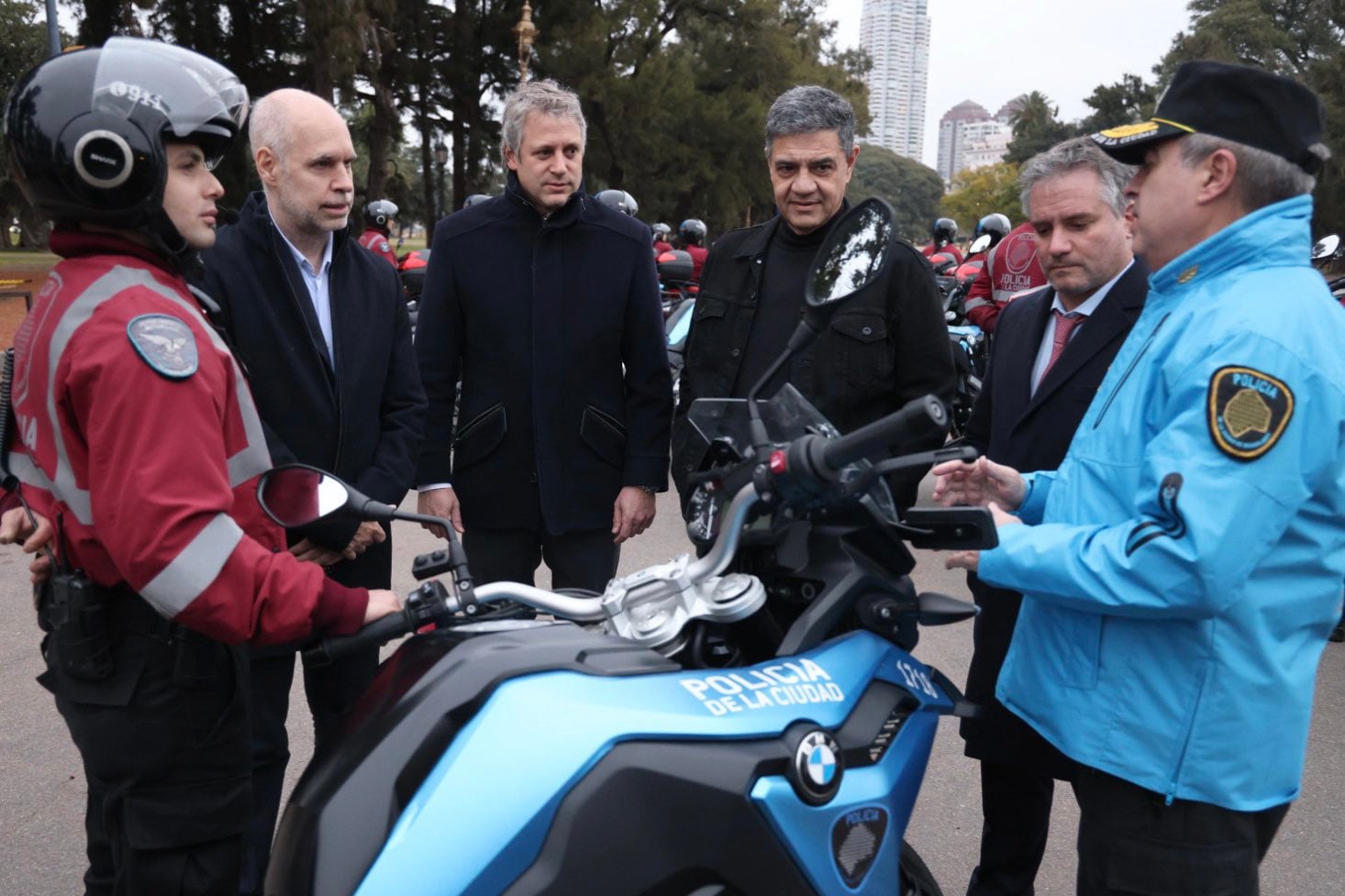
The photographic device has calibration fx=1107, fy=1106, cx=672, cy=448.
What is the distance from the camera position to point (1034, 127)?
75625 millimetres

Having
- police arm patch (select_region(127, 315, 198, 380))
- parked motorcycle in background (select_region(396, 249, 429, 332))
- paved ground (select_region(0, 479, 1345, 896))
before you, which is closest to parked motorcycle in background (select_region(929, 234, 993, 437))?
paved ground (select_region(0, 479, 1345, 896))

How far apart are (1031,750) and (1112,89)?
58.8 meters

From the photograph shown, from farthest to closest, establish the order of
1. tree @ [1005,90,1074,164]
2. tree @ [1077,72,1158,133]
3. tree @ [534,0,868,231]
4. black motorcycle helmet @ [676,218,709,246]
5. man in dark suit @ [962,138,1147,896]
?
1. tree @ [1005,90,1074,164]
2. tree @ [1077,72,1158,133]
3. tree @ [534,0,868,231]
4. black motorcycle helmet @ [676,218,709,246]
5. man in dark suit @ [962,138,1147,896]

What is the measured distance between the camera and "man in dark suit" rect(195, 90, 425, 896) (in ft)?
8.82

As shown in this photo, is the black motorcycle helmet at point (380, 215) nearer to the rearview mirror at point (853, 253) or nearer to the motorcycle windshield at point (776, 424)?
the motorcycle windshield at point (776, 424)

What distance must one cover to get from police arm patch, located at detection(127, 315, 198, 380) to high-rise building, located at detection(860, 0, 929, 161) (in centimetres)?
16880

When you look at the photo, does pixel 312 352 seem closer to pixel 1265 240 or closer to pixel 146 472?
pixel 146 472

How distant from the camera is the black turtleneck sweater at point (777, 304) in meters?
2.94

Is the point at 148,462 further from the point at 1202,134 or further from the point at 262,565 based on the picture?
the point at 1202,134

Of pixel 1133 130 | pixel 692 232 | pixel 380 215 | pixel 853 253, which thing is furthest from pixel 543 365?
pixel 692 232

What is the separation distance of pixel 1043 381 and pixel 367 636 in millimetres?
1693

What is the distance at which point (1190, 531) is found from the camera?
1.52 meters

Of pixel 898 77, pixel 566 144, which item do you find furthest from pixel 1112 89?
pixel 898 77

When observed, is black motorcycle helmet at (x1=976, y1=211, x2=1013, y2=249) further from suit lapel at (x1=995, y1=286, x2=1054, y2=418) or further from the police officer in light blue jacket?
the police officer in light blue jacket
